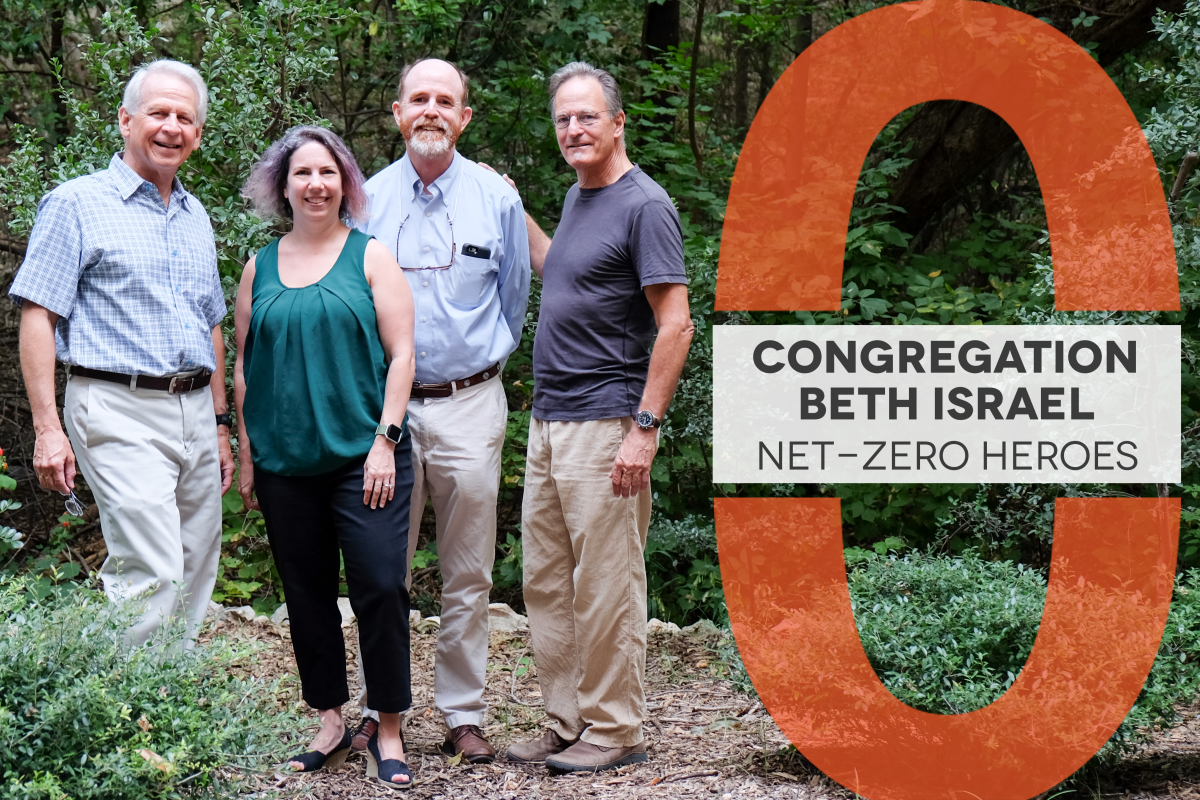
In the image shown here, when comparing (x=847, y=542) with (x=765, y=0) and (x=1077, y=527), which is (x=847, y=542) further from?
(x=765, y=0)

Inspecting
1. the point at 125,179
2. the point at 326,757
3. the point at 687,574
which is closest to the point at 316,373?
the point at 125,179

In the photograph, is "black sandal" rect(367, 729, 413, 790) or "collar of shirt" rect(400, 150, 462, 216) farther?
"collar of shirt" rect(400, 150, 462, 216)

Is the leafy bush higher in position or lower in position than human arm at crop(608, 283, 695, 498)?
lower

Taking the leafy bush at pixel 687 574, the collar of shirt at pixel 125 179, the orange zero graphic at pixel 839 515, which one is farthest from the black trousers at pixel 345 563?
the leafy bush at pixel 687 574

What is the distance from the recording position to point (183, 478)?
2.91m

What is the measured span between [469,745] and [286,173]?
1742 mm

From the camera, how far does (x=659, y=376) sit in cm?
289

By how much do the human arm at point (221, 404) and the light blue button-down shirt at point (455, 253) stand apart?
0.54 meters

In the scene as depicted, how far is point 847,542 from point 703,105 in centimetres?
280

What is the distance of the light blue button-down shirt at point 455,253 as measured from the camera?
10.2 ft

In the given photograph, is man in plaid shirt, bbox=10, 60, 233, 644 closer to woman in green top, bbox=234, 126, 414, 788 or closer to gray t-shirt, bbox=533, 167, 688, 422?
woman in green top, bbox=234, 126, 414, 788

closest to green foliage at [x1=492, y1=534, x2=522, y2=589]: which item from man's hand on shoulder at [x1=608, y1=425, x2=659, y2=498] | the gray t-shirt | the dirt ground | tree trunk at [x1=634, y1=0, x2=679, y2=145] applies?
the dirt ground

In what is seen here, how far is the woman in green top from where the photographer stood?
2.79 meters

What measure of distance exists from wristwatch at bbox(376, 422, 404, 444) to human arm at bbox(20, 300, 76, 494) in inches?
29.8
